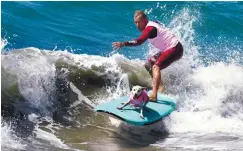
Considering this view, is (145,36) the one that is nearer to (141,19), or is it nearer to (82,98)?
(141,19)

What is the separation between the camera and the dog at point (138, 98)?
761 cm

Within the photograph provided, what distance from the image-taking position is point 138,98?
766 centimetres

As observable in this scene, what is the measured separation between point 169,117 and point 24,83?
2.60 metres

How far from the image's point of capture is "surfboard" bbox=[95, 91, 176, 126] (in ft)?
24.6

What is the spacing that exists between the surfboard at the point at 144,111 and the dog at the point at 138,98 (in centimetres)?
7

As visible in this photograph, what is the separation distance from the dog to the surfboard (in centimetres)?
7

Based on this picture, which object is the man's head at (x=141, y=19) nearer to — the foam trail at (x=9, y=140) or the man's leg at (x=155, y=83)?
the man's leg at (x=155, y=83)

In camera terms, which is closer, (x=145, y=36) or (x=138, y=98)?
(x=138, y=98)

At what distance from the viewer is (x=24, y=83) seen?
8172 millimetres

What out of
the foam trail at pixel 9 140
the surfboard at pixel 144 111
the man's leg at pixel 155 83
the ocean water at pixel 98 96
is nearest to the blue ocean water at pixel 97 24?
the ocean water at pixel 98 96

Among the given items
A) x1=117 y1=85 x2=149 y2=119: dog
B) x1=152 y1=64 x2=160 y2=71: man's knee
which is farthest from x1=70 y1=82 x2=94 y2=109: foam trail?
x1=152 y1=64 x2=160 y2=71: man's knee

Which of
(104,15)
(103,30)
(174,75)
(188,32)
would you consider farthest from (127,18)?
(174,75)

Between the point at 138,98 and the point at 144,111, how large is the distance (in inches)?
10.9

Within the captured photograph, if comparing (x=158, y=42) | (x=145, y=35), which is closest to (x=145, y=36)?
(x=145, y=35)
